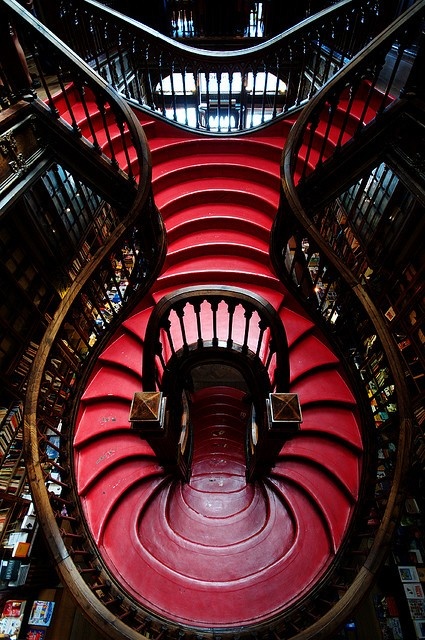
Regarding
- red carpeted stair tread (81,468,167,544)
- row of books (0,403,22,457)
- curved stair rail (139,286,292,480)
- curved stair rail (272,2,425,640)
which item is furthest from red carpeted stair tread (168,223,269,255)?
row of books (0,403,22,457)

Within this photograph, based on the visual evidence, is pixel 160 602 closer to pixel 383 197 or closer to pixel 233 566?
pixel 233 566

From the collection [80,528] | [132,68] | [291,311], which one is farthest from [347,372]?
[132,68]

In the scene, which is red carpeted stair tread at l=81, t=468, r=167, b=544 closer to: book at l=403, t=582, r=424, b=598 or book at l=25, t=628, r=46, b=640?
book at l=25, t=628, r=46, b=640

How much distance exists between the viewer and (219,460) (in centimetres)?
376

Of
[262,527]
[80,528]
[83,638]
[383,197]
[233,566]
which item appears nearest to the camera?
[80,528]

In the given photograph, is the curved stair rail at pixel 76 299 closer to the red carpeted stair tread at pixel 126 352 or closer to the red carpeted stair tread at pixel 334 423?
the red carpeted stair tread at pixel 126 352

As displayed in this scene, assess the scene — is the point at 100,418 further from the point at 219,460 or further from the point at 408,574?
the point at 408,574

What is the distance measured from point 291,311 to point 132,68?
4003mm

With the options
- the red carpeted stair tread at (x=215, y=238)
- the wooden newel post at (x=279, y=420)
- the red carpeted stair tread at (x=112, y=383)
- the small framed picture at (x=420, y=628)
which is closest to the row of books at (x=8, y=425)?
the red carpeted stair tread at (x=112, y=383)

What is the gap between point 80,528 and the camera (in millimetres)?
2332

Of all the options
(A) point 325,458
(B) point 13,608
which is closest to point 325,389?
(A) point 325,458

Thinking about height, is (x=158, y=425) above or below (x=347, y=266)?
below

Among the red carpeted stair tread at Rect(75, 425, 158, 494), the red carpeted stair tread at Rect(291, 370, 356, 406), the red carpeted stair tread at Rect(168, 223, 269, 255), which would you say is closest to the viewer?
the red carpeted stair tread at Rect(75, 425, 158, 494)

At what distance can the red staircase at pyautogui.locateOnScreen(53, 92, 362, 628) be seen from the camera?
250cm
